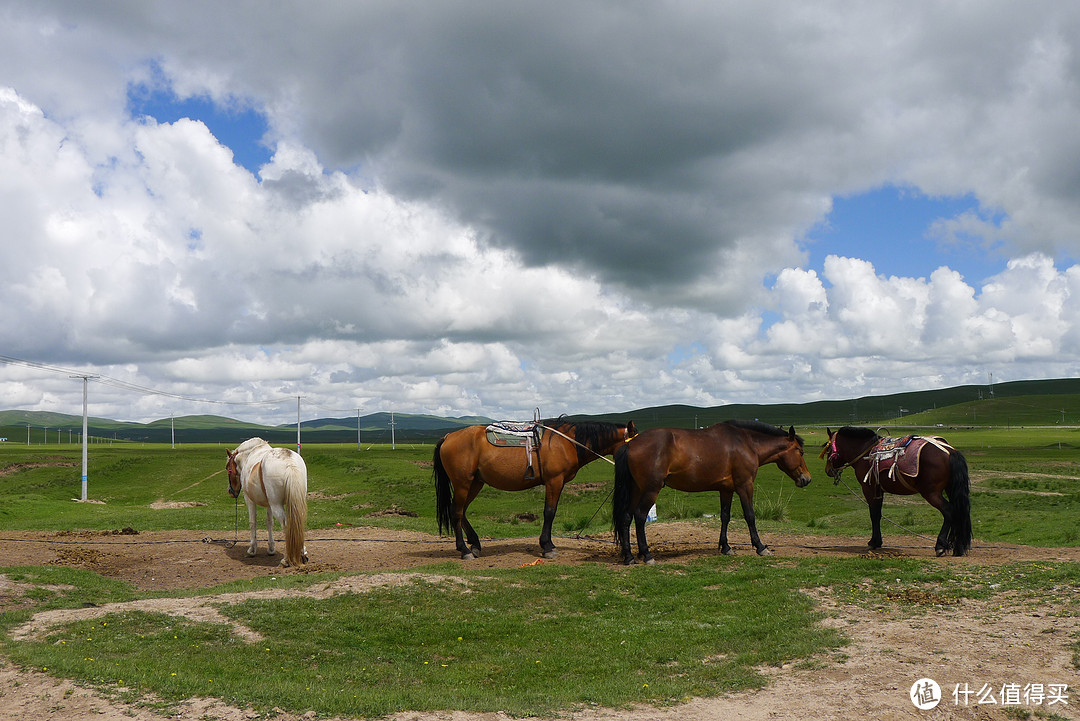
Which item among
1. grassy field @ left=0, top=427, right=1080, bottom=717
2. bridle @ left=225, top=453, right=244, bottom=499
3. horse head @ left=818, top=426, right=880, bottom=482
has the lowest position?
grassy field @ left=0, top=427, right=1080, bottom=717

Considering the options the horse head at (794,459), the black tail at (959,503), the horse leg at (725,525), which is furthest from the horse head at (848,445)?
the horse leg at (725,525)

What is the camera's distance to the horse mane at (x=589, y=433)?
45.0 ft

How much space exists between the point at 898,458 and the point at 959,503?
3.88ft

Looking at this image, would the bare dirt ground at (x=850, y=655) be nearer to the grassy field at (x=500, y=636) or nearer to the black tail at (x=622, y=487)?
the grassy field at (x=500, y=636)

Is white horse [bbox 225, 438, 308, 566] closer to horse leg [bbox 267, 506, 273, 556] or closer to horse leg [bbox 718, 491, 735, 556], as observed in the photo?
horse leg [bbox 267, 506, 273, 556]

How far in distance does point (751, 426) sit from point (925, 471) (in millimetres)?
3068

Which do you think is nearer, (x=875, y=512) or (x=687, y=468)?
(x=687, y=468)

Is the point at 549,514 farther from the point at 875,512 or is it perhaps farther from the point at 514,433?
the point at 875,512

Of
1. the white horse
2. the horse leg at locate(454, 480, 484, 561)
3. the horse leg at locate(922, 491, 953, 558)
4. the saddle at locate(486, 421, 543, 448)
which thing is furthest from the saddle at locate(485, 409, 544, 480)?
the horse leg at locate(922, 491, 953, 558)

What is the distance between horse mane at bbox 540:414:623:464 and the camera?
13719mm

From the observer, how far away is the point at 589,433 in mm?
13773

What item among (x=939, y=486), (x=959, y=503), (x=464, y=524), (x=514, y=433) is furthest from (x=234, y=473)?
(x=959, y=503)

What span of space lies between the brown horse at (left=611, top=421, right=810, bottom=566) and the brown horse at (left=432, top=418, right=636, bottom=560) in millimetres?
806

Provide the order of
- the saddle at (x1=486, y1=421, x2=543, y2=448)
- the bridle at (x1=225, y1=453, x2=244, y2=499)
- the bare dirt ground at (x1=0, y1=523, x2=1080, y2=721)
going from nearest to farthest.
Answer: the bare dirt ground at (x1=0, y1=523, x2=1080, y2=721) → the saddle at (x1=486, y1=421, x2=543, y2=448) → the bridle at (x1=225, y1=453, x2=244, y2=499)
